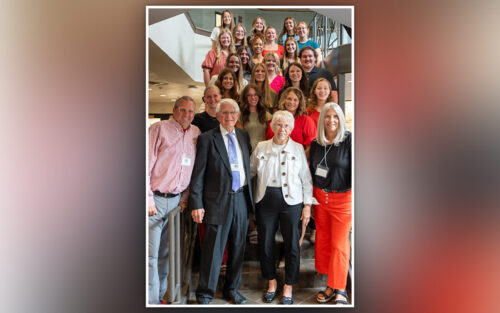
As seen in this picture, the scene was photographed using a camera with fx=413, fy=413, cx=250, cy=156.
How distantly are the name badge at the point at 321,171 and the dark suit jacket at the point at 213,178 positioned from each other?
0.43m

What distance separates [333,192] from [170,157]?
1037 mm

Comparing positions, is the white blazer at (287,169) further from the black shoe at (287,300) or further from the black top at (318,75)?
the black shoe at (287,300)

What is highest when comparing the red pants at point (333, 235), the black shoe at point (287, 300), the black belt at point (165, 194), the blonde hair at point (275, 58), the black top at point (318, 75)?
the blonde hair at point (275, 58)

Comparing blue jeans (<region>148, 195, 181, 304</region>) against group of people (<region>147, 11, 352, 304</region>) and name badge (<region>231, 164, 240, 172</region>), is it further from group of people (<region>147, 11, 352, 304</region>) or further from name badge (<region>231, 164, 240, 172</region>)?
name badge (<region>231, 164, 240, 172</region>)

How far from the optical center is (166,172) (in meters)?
2.55

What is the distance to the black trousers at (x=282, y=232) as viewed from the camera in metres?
2.56

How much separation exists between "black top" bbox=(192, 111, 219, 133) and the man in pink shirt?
28 millimetres

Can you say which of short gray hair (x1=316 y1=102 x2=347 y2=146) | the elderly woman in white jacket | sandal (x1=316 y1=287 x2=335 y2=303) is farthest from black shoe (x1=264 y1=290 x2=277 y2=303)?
short gray hair (x1=316 y1=102 x2=347 y2=146)

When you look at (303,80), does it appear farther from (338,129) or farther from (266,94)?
(338,129)

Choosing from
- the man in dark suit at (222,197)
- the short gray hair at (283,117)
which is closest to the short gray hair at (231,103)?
the man in dark suit at (222,197)
